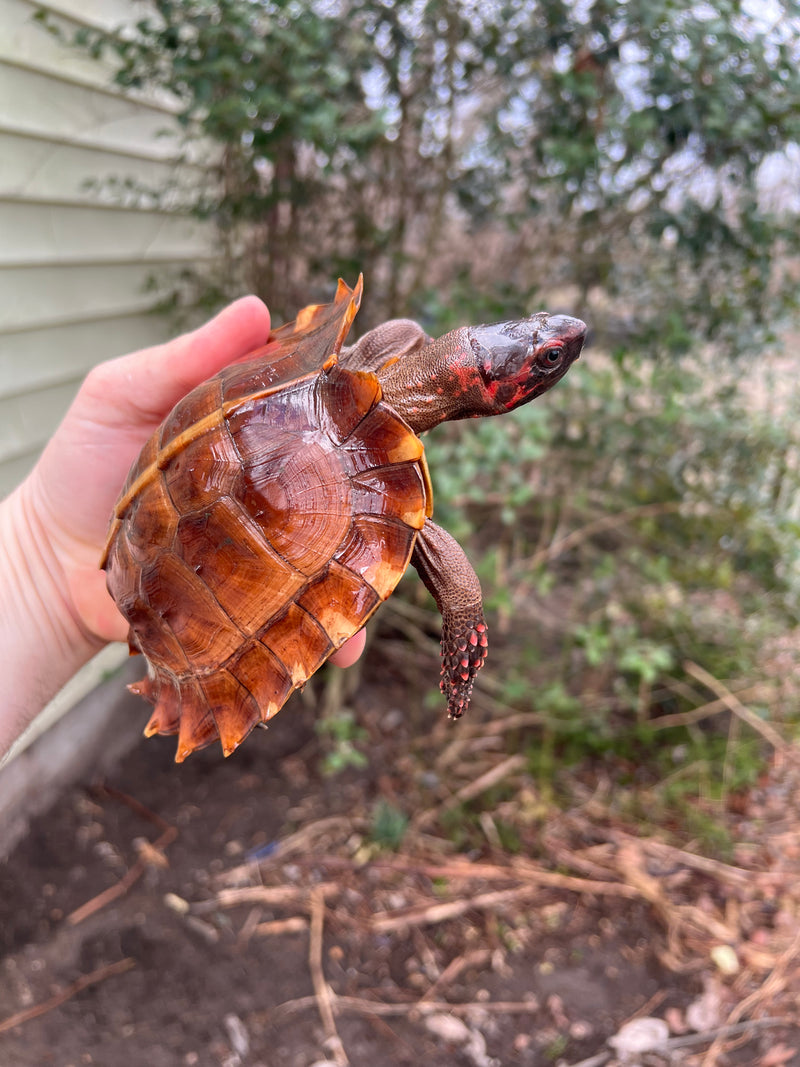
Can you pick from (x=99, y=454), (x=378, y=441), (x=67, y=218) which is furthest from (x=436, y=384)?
(x=67, y=218)

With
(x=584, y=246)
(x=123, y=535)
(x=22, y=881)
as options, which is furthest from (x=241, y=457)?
(x=584, y=246)

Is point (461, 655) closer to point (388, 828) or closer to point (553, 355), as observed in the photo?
point (553, 355)

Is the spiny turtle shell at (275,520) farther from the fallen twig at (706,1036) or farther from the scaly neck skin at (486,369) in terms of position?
the fallen twig at (706,1036)

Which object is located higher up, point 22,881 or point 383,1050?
point 22,881

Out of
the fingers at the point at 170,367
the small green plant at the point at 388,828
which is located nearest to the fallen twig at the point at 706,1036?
the small green plant at the point at 388,828

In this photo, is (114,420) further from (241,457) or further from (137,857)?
(137,857)

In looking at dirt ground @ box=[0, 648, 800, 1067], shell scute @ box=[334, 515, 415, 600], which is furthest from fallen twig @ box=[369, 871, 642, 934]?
shell scute @ box=[334, 515, 415, 600]

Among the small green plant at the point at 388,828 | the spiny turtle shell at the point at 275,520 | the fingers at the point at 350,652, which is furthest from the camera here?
the small green plant at the point at 388,828

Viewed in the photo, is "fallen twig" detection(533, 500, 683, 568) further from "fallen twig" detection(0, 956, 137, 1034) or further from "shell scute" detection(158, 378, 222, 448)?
"fallen twig" detection(0, 956, 137, 1034)
